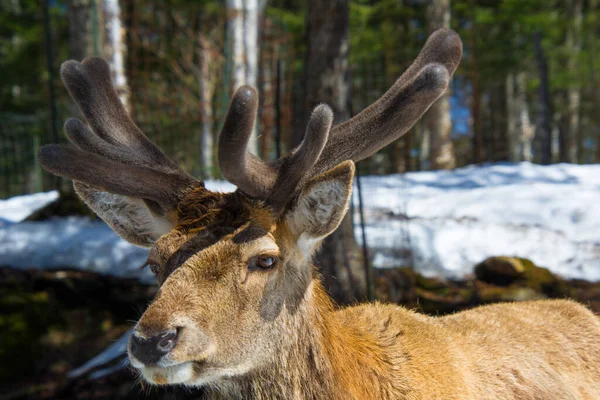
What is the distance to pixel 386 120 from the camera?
2838 millimetres

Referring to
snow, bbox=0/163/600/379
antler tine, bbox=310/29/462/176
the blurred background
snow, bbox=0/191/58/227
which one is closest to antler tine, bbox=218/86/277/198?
antler tine, bbox=310/29/462/176

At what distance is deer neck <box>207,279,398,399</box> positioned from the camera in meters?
2.59

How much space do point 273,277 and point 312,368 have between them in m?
0.46

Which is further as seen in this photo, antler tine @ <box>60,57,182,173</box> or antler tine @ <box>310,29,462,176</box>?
antler tine @ <box>60,57,182,173</box>

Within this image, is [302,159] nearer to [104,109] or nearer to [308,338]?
[308,338]

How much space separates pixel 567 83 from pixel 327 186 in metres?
18.7

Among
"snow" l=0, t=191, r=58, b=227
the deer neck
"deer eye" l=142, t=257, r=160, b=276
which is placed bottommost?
"snow" l=0, t=191, r=58, b=227

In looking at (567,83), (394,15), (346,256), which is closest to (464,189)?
(346,256)

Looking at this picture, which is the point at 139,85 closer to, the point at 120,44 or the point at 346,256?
the point at 120,44

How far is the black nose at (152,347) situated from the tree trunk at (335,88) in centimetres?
384

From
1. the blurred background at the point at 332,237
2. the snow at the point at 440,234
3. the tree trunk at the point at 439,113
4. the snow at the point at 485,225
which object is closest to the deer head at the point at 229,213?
the blurred background at the point at 332,237

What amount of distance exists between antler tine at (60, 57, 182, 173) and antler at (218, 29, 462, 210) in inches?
23.1

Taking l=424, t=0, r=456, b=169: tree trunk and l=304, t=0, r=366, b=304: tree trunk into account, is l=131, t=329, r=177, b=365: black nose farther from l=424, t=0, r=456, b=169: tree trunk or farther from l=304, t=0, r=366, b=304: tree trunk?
l=424, t=0, r=456, b=169: tree trunk

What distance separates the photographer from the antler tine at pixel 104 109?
3096 mm
